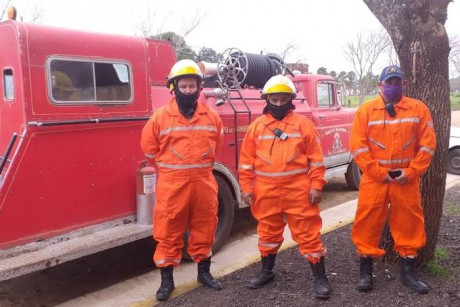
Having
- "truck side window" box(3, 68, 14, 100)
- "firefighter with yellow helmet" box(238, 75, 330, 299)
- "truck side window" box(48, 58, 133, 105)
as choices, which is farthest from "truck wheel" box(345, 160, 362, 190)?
"truck side window" box(3, 68, 14, 100)

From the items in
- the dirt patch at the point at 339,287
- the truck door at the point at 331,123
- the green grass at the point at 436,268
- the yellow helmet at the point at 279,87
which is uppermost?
the yellow helmet at the point at 279,87

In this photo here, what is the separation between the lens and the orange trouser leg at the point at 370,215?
3.46 metres

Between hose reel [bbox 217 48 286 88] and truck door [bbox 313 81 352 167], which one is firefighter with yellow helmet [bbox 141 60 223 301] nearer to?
hose reel [bbox 217 48 286 88]

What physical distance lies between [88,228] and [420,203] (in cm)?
284

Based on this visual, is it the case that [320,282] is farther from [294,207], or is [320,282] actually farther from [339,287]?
[294,207]

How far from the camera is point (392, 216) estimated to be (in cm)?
354

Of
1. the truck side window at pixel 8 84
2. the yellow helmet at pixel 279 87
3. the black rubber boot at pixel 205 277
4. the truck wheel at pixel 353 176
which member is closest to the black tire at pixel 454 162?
the truck wheel at pixel 353 176

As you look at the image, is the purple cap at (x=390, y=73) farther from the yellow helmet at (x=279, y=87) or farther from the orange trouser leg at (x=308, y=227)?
the orange trouser leg at (x=308, y=227)

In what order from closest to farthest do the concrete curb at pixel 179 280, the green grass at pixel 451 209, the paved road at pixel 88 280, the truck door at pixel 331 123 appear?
the concrete curb at pixel 179 280 → the paved road at pixel 88 280 → the green grass at pixel 451 209 → the truck door at pixel 331 123

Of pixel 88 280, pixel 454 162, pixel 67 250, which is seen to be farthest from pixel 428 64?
pixel 454 162

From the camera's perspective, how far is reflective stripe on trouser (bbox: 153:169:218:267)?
143 inches

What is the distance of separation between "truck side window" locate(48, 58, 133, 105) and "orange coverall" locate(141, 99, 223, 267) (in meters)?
0.69

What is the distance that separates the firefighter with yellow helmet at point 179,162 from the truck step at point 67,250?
496 mm

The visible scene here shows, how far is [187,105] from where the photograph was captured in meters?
3.72
